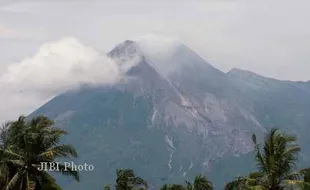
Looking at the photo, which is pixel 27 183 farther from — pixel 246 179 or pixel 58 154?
pixel 246 179

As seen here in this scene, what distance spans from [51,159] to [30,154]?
165cm

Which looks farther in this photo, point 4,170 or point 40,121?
point 40,121

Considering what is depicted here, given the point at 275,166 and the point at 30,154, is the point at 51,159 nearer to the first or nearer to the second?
the point at 30,154

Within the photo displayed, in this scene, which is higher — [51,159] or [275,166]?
[51,159]

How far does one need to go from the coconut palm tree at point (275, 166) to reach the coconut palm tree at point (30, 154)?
47.0ft

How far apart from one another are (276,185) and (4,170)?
20.7 metres

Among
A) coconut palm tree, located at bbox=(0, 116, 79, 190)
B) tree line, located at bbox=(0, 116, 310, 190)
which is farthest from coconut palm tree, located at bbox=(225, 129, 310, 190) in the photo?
coconut palm tree, located at bbox=(0, 116, 79, 190)

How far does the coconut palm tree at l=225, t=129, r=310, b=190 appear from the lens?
44844mm

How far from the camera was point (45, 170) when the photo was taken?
1837 inches

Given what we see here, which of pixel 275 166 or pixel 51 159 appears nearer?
pixel 275 166

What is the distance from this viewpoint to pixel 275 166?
44.6m

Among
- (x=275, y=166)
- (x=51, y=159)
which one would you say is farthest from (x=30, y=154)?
(x=275, y=166)

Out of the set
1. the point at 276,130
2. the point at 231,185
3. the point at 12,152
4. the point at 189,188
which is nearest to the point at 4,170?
the point at 12,152

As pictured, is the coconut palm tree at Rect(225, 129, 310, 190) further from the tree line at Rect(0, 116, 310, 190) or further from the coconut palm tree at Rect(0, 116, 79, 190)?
the coconut palm tree at Rect(0, 116, 79, 190)
